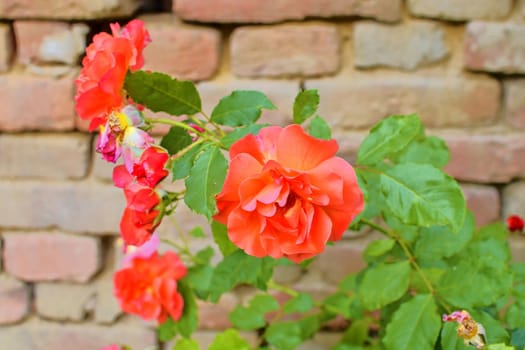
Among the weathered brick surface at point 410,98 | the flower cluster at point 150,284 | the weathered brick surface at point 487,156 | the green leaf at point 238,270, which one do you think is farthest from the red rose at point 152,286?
the weathered brick surface at point 487,156

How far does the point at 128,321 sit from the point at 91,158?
0.31 metres

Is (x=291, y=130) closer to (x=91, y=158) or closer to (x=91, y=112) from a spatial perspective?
(x=91, y=112)

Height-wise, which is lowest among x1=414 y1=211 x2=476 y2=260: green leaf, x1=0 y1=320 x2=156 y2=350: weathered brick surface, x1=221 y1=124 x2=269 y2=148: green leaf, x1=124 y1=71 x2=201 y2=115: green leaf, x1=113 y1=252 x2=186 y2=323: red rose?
x1=0 y1=320 x2=156 y2=350: weathered brick surface

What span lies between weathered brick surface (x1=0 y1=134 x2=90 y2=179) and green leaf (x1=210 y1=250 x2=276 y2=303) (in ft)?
1.35

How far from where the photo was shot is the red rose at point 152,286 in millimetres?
888

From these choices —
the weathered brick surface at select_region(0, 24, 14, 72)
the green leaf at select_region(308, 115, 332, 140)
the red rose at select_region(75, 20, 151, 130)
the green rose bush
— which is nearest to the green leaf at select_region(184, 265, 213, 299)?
the green rose bush

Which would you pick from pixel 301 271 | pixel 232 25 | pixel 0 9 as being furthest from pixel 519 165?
pixel 0 9

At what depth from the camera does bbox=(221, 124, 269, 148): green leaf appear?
603 millimetres

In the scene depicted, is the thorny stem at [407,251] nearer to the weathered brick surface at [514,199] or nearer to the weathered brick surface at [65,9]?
the weathered brick surface at [514,199]

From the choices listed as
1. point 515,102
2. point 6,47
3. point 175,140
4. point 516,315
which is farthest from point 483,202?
point 6,47

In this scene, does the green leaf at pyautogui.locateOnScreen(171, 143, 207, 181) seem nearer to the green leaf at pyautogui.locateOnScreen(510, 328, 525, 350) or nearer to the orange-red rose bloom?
the orange-red rose bloom

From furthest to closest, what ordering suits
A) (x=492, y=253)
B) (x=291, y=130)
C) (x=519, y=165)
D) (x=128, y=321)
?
1. (x=128, y=321)
2. (x=519, y=165)
3. (x=492, y=253)
4. (x=291, y=130)

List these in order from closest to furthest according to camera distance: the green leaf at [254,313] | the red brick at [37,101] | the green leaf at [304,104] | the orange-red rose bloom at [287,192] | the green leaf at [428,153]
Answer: the orange-red rose bloom at [287,192] < the green leaf at [304,104] < the green leaf at [428,153] < the green leaf at [254,313] < the red brick at [37,101]

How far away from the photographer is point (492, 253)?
80cm
